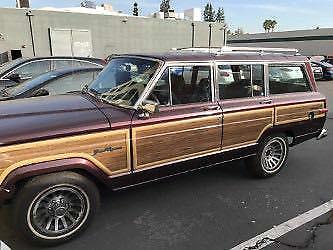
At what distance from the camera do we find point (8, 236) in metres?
3.61

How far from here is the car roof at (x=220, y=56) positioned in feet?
14.0

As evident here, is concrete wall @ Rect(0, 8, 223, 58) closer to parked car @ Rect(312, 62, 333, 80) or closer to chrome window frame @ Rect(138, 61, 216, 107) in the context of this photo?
parked car @ Rect(312, 62, 333, 80)

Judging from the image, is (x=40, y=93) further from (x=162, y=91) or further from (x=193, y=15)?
(x=193, y=15)

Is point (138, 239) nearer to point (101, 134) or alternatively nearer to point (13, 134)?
point (101, 134)

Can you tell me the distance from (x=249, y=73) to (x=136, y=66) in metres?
1.57

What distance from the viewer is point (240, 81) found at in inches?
188

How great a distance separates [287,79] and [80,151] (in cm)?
332

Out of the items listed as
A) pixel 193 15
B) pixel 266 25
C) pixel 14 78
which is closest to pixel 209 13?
pixel 266 25

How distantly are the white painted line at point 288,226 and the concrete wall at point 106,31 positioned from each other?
20.6m

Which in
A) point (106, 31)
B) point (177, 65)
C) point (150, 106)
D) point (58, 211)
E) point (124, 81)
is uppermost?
point (106, 31)

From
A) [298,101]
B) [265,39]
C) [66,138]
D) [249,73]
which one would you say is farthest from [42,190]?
[265,39]

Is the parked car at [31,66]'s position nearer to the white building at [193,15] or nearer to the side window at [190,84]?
the side window at [190,84]

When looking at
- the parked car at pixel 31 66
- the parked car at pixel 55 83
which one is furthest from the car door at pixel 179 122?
the parked car at pixel 31 66

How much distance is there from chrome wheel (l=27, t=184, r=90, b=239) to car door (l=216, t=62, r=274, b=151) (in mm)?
1954
